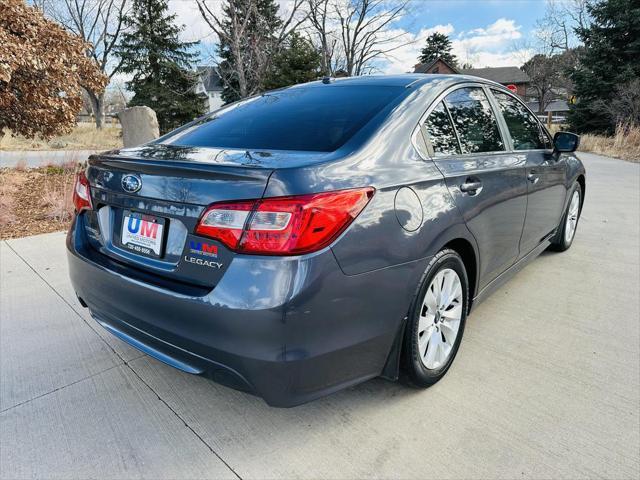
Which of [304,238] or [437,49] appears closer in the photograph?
[304,238]

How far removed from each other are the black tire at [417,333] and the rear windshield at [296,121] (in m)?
0.72

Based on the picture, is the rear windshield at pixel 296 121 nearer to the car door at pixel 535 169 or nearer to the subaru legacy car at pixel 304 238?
the subaru legacy car at pixel 304 238

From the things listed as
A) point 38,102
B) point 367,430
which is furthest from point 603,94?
point 367,430

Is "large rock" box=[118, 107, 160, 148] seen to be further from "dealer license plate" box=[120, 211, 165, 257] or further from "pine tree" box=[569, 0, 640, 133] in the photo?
"pine tree" box=[569, 0, 640, 133]

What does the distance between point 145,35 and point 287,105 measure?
2850cm

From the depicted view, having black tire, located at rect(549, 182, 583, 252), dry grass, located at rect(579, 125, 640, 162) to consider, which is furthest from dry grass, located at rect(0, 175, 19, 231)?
dry grass, located at rect(579, 125, 640, 162)

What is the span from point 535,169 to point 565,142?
70 centimetres

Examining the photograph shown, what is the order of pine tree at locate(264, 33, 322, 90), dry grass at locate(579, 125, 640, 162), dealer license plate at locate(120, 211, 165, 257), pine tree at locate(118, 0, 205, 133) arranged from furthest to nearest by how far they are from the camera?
pine tree at locate(118, 0, 205, 133) → pine tree at locate(264, 33, 322, 90) → dry grass at locate(579, 125, 640, 162) → dealer license plate at locate(120, 211, 165, 257)

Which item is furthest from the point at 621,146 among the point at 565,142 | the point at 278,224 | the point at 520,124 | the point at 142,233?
the point at 142,233

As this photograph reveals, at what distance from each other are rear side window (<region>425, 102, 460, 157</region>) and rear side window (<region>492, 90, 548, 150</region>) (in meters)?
0.87

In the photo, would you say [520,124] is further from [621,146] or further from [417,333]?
[621,146]

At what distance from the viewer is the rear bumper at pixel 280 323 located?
1576 millimetres

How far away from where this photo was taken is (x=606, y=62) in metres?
20.9

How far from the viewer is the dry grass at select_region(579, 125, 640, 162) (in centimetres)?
1466
